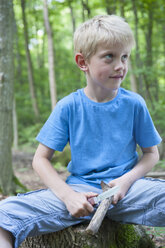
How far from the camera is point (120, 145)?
211 cm

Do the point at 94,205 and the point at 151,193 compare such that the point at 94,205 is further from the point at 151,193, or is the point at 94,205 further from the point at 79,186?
the point at 151,193

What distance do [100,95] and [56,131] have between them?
45 cm

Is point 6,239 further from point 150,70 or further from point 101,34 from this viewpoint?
point 150,70

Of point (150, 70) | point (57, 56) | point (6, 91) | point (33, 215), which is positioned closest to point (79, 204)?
point (33, 215)

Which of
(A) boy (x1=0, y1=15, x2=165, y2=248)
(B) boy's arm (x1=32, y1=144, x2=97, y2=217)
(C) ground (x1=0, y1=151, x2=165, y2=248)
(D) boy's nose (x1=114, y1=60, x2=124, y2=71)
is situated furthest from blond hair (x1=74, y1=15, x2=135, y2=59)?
(C) ground (x1=0, y1=151, x2=165, y2=248)

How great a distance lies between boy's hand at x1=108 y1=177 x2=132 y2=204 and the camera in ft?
6.16

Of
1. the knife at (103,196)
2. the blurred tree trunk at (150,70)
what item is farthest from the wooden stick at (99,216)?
the blurred tree trunk at (150,70)

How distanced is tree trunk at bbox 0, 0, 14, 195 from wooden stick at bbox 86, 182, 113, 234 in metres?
3.25

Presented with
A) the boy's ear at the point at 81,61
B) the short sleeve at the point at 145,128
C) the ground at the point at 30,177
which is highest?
the boy's ear at the point at 81,61

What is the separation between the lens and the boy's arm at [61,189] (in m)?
1.77

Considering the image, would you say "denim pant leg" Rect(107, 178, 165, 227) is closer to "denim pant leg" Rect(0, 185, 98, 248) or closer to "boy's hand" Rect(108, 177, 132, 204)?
"boy's hand" Rect(108, 177, 132, 204)

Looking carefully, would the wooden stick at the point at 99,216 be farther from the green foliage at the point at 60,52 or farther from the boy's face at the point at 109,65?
the green foliage at the point at 60,52

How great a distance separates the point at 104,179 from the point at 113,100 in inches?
24.4

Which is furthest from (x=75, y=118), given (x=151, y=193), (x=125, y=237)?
(x=125, y=237)
